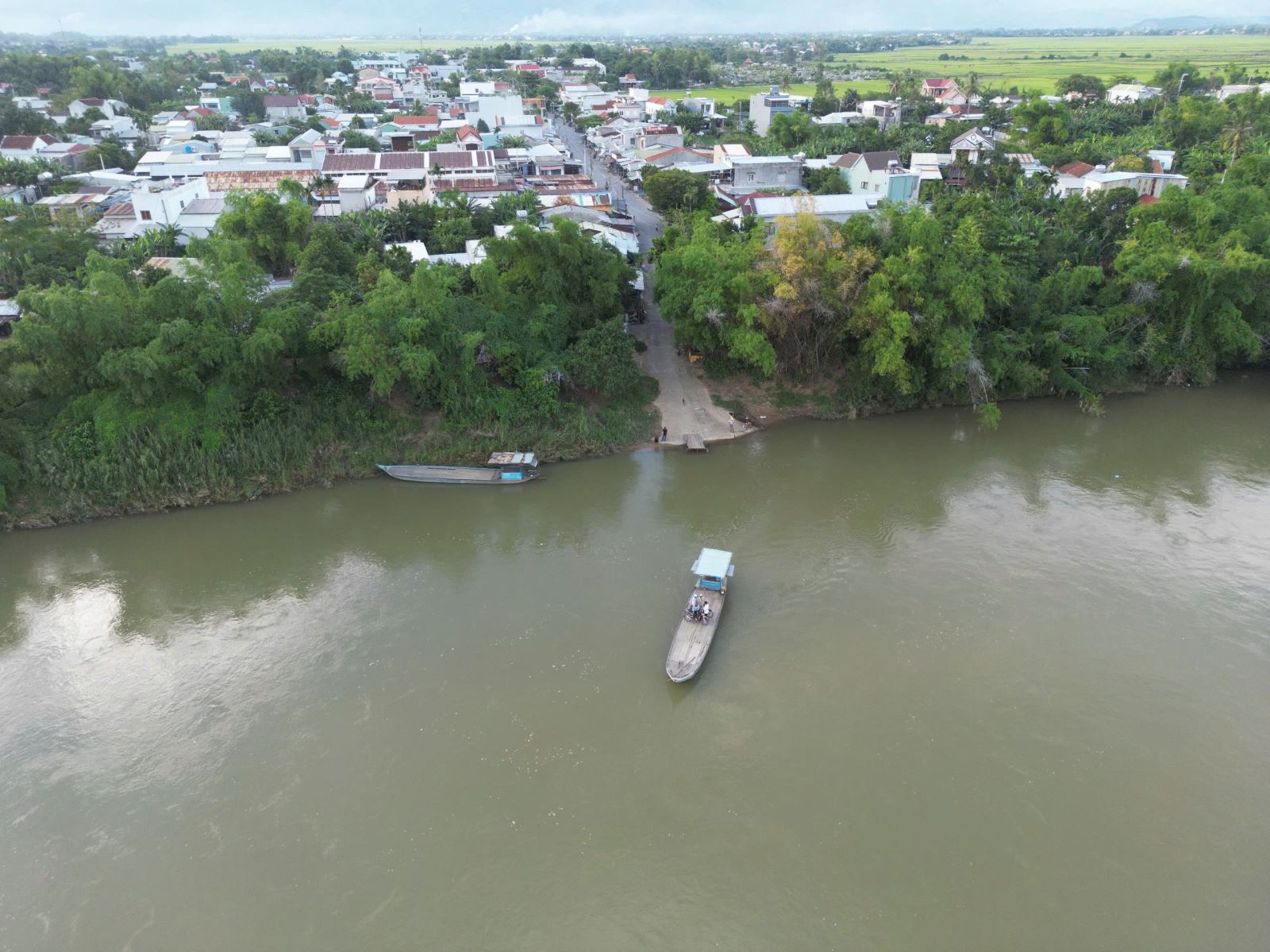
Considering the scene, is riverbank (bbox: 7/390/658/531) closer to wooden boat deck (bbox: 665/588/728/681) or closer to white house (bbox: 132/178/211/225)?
wooden boat deck (bbox: 665/588/728/681)

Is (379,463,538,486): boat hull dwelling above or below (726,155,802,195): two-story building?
below

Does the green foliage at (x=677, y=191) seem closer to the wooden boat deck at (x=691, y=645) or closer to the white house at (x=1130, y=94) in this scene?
the wooden boat deck at (x=691, y=645)

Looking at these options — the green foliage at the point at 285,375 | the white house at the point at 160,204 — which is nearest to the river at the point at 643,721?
the green foliage at the point at 285,375

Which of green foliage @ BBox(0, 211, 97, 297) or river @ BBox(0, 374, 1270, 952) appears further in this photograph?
green foliage @ BBox(0, 211, 97, 297)

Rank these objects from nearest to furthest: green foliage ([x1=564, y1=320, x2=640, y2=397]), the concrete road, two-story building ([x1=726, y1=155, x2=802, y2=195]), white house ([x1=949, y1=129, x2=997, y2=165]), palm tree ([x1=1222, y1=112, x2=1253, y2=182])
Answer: green foliage ([x1=564, y1=320, x2=640, y2=397]) → the concrete road → palm tree ([x1=1222, y1=112, x2=1253, y2=182]) → two-story building ([x1=726, y1=155, x2=802, y2=195]) → white house ([x1=949, y1=129, x2=997, y2=165])

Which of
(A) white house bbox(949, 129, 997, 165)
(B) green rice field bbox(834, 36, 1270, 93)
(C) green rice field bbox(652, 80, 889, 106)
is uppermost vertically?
(B) green rice field bbox(834, 36, 1270, 93)

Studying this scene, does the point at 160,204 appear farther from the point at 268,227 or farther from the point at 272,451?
the point at 272,451

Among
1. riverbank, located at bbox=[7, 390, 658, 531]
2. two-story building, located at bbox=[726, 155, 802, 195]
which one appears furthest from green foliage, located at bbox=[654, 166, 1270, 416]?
two-story building, located at bbox=[726, 155, 802, 195]
